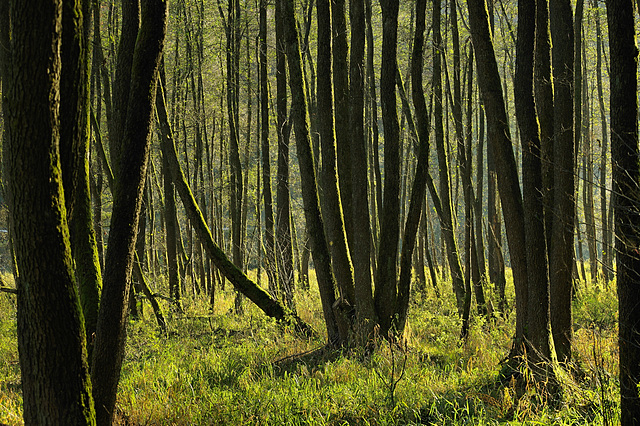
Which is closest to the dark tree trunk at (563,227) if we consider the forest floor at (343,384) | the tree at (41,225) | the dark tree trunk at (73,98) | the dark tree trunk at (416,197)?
the forest floor at (343,384)

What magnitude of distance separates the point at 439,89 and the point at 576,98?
294cm

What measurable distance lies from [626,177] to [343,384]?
10.9ft

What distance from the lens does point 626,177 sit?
3.60 m

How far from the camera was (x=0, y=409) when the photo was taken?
5188mm

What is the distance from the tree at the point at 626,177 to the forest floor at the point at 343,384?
207 mm

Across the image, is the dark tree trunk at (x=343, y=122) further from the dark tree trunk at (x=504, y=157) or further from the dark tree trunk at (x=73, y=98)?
the dark tree trunk at (x=73, y=98)

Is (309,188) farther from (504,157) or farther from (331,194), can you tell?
(504,157)

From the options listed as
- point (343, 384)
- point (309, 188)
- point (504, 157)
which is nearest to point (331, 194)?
point (309, 188)

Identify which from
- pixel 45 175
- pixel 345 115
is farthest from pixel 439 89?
pixel 45 175

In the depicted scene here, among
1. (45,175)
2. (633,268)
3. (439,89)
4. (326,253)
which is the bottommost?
(326,253)

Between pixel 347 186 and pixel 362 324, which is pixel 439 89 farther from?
pixel 362 324

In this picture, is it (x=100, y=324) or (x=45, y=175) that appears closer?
(x=45, y=175)

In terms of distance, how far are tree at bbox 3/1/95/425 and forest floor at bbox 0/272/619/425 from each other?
7.00 feet

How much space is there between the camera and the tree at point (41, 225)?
256 cm
